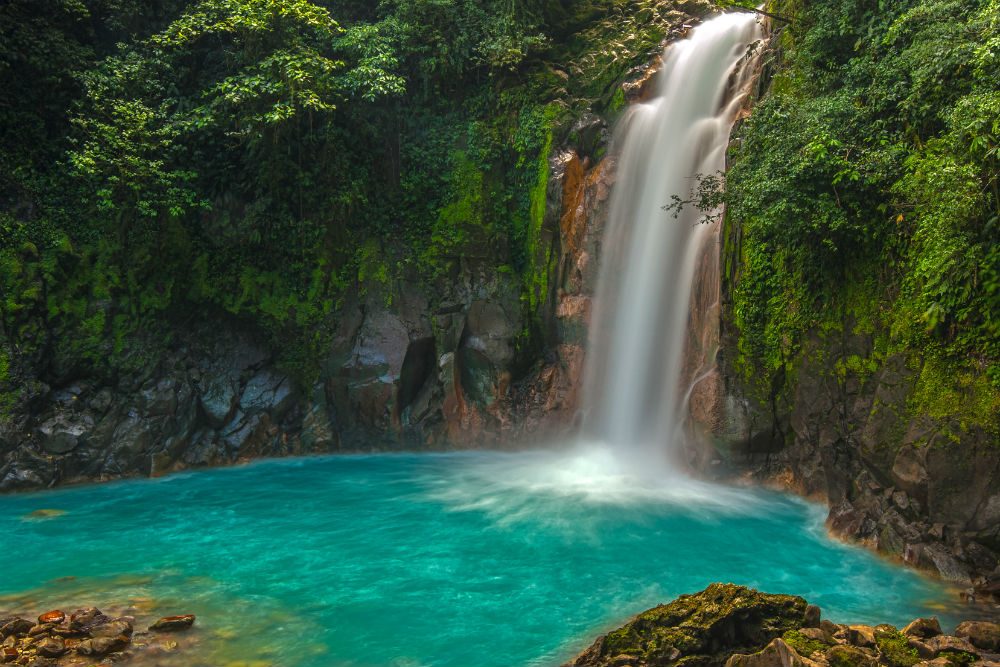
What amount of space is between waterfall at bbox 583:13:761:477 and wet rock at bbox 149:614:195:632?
26.6ft

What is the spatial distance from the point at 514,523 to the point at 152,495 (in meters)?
6.61

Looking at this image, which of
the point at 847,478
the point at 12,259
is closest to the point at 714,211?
the point at 847,478

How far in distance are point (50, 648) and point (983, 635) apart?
837cm

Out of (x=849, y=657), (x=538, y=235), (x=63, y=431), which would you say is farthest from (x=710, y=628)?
(x=63, y=431)

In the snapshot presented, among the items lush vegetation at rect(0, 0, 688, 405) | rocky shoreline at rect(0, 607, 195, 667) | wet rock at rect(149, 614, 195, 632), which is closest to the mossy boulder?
wet rock at rect(149, 614, 195, 632)

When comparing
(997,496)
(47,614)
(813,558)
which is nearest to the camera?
(47,614)

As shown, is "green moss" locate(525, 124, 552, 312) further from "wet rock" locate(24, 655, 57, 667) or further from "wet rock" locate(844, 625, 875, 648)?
"wet rock" locate(24, 655, 57, 667)

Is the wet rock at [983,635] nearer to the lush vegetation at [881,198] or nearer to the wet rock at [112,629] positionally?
the lush vegetation at [881,198]

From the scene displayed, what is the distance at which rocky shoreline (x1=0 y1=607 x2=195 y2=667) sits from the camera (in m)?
6.68

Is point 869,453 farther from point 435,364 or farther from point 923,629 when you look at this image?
point 435,364

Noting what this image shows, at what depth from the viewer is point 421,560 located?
31.2 ft

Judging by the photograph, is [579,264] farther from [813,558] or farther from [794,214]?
[813,558]

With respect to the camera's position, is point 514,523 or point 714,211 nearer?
point 514,523

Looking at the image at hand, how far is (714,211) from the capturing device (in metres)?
13.6
